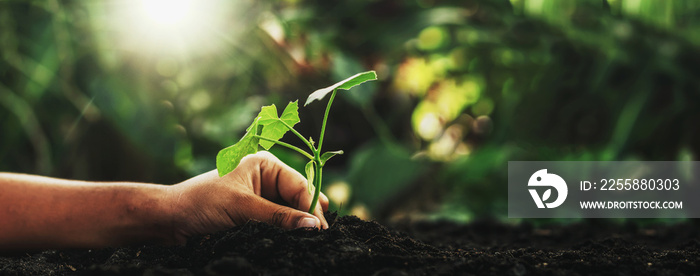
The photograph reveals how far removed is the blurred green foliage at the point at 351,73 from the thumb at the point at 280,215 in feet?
2.49

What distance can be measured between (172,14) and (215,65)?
0.39 m

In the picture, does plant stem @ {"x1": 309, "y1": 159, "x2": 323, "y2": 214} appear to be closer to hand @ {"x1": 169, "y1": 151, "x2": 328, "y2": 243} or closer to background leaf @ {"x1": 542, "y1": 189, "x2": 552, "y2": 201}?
hand @ {"x1": 169, "y1": 151, "x2": 328, "y2": 243}

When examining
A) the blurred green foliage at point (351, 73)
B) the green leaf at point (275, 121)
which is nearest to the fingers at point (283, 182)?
the green leaf at point (275, 121)

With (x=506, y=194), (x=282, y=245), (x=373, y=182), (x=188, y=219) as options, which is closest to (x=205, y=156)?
(x=373, y=182)

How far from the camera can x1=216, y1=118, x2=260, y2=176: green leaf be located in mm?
652

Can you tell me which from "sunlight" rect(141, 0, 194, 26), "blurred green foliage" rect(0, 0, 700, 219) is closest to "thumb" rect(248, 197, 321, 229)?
"blurred green foliage" rect(0, 0, 700, 219)

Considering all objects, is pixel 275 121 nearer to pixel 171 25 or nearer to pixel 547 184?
pixel 547 184

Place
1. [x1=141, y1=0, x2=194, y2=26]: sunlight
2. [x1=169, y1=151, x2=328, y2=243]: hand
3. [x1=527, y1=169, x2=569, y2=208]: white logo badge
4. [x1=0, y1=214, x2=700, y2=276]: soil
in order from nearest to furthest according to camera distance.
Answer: [x1=0, y1=214, x2=700, y2=276]: soil → [x1=169, y1=151, x2=328, y2=243]: hand → [x1=527, y1=169, x2=569, y2=208]: white logo badge → [x1=141, y1=0, x2=194, y2=26]: sunlight

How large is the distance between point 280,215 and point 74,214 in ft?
1.16

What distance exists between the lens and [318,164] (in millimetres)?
690

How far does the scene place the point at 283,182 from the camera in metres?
0.83

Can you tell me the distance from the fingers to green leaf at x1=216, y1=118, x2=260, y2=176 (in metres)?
0.15

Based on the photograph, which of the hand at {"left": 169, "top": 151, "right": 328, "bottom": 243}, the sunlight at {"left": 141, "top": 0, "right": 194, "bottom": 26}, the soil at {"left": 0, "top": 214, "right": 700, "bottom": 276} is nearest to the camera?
the soil at {"left": 0, "top": 214, "right": 700, "bottom": 276}

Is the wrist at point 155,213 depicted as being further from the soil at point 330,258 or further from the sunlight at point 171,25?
the sunlight at point 171,25
